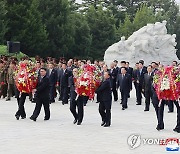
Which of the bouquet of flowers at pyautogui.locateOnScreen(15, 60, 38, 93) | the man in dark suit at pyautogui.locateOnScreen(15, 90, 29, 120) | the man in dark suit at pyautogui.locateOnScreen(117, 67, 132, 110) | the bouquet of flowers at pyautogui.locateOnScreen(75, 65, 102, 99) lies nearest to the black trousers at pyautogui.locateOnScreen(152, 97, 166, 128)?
the bouquet of flowers at pyautogui.locateOnScreen(75, 65, 102, 99)

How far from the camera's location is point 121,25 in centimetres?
6062

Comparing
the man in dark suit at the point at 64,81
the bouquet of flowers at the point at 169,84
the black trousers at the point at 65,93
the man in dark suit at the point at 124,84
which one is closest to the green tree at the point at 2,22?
the man in dark suit at the point at 64,81

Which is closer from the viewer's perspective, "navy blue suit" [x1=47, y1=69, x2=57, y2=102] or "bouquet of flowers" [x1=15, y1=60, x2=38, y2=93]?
"bouquet of flowers" [x1=15, y1=60, x2=38, y2=93]

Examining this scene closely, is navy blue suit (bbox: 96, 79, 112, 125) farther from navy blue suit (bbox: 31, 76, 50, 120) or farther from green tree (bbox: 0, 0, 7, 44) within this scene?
green tree (bbox: 0, 0, 7, 44)

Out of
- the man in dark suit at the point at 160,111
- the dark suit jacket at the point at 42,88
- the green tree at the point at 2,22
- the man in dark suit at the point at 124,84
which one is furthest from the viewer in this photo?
the green tree at the point at 2,22

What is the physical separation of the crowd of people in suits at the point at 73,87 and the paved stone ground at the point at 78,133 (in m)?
0.39

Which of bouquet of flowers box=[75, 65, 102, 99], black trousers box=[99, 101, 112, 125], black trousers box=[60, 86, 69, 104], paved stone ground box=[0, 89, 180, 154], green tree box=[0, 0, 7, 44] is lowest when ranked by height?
paved stone ground box=[0, 89, 180, 154]

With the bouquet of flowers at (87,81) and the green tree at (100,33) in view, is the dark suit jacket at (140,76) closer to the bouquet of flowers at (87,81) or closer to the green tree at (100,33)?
the bouquet of flowers at (87,81)

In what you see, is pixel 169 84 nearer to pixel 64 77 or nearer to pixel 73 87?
pixel 73 87

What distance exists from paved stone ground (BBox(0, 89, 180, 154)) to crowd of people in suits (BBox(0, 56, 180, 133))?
39 cm

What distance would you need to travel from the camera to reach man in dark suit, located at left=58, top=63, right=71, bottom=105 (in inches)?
696

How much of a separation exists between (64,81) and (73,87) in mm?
5446

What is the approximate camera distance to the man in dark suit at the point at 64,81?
58.0 ft

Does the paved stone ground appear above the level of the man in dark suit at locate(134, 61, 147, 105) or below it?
below
